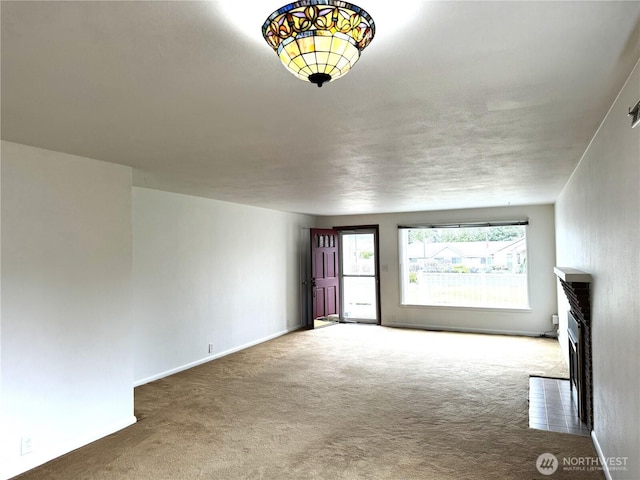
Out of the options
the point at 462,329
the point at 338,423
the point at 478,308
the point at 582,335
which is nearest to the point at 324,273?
the point at 462,329

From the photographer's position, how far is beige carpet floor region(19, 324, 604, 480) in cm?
294

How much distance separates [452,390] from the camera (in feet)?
14.9

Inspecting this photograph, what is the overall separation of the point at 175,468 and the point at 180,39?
9.31 feet

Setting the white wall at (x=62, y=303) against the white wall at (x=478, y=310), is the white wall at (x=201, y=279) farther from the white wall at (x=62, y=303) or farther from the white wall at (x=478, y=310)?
the white wall at (x=478, y=310)

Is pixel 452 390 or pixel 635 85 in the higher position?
pixel 635 85

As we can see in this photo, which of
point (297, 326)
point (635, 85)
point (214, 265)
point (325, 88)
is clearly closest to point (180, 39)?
point (325, 88)

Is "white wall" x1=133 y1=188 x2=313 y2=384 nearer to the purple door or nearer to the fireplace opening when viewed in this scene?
the purple door

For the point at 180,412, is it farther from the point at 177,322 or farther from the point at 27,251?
the point at 27,251

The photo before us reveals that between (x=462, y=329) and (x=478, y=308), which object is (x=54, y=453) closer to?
(x=462, y=329)

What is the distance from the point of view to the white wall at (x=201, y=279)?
495cm

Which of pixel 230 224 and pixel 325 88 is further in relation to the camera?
pixel 230 224

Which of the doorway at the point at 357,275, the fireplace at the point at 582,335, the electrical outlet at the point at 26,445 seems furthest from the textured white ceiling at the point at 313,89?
the doorway at the point at 357,275

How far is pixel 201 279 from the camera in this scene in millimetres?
5789

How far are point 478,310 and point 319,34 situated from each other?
7.30 meters
